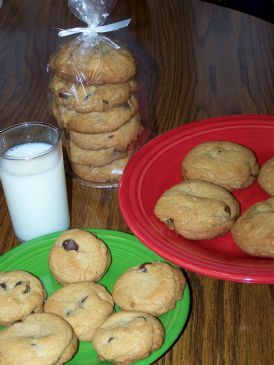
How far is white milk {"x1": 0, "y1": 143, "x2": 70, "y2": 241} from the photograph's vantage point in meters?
1.04

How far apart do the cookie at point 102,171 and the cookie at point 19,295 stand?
15.1 inches

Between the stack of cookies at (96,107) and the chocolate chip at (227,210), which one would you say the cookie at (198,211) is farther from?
the stack of cookies at (96,107)

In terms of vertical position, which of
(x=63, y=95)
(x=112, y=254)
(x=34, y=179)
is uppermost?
(x=63, y=95)

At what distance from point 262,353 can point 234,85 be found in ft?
3.36

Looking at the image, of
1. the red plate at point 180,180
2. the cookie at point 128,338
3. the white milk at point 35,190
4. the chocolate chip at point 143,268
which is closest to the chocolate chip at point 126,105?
the red plate at point 180,180

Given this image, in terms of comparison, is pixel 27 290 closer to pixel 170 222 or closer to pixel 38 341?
pixel 38 341

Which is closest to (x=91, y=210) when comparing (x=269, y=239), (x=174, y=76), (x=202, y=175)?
(x=202, y=175)

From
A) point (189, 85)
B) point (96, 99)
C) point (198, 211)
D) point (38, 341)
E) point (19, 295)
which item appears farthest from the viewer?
point (189, 85)

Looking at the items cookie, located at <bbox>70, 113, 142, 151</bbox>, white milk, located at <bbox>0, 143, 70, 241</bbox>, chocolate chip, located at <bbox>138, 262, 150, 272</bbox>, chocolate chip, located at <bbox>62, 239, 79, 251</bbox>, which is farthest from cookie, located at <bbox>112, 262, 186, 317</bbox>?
cookie, located at <bbox>70, 113, 142, 151</bbox>

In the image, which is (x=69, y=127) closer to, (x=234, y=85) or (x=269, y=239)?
(x=269, y=239)

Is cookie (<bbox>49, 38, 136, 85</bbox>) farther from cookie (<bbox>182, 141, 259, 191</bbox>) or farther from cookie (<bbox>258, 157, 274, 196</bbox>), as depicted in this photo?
cookie (<bbox>258, 157, 274, 196</bbox>)

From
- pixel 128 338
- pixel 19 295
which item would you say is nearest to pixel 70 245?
pixel 19 295

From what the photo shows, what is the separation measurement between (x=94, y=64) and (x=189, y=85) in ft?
1.96

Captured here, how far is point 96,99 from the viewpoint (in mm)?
1149
